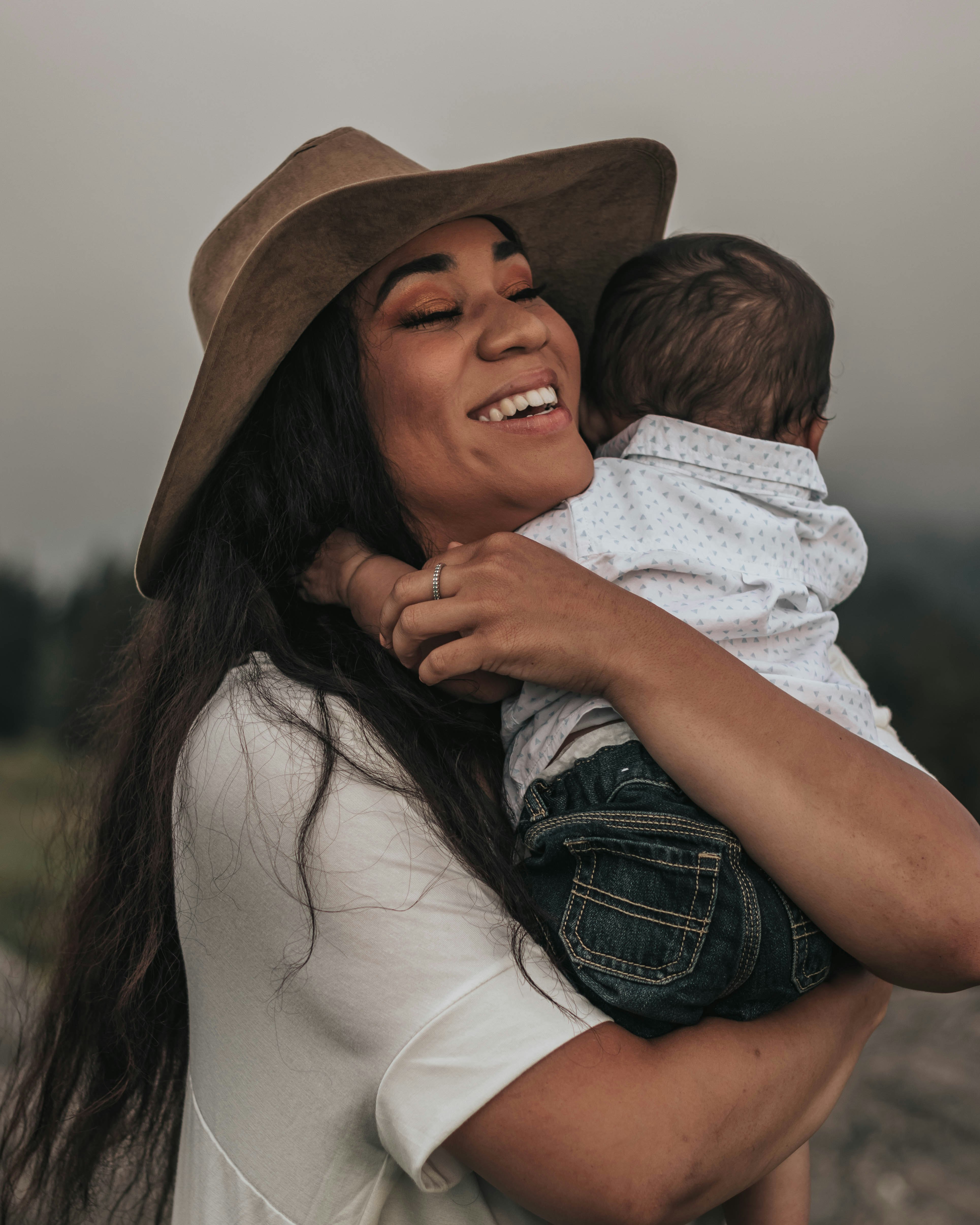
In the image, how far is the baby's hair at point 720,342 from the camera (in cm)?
164

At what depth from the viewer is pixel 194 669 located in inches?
56.1

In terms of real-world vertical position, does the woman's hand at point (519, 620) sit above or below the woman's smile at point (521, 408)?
below

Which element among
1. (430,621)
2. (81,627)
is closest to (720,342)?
(430,621)

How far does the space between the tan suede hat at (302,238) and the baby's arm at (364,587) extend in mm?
247

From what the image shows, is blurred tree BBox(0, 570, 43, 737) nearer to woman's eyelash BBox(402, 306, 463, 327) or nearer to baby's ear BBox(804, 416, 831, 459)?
woman's eyelash BBox(402, 306, 463, 327)

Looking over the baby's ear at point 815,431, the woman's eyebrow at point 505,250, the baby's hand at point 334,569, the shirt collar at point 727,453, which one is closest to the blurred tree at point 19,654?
the baby's hand at point 334,569

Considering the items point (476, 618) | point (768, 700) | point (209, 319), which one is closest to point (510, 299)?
point (209, 319)

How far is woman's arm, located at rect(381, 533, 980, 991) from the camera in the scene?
1055mm

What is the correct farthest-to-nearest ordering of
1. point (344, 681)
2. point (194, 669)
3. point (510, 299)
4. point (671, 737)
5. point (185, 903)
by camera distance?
point (510, 299)
point (194, 669)
point (344, 681)
point (185, 903)
point (671, 737)

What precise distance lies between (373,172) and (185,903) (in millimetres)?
1162

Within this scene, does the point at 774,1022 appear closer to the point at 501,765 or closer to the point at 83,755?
the point at 501,765

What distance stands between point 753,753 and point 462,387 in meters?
0.74

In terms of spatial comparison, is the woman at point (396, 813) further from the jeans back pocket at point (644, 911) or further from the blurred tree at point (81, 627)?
the blurred tree at point (81, 627)

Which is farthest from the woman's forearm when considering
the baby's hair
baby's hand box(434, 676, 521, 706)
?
the baby's hair
